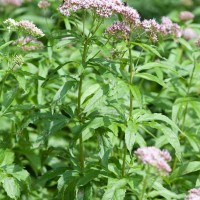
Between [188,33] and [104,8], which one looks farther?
[188,33]

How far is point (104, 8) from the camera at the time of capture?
10.9 feet

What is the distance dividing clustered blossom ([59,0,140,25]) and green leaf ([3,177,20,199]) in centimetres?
120

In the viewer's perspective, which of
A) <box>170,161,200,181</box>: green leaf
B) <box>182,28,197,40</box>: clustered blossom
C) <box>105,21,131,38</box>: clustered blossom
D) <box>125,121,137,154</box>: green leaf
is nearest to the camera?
<box>125,121,137,154</box>: green leaf

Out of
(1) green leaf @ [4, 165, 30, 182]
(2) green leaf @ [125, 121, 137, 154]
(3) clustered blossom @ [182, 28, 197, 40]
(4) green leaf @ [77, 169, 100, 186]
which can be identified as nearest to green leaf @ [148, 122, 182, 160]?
(2) green leaf @ [125, 121, 137, 154]

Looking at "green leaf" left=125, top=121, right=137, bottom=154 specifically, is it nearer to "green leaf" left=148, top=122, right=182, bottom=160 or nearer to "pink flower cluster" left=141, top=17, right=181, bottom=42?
"green leaf" left=148, top=122, right=182, bottom=160

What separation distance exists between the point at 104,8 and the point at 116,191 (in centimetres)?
119

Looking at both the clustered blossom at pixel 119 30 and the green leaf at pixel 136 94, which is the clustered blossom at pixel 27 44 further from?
the green leaf at pixel 136 94

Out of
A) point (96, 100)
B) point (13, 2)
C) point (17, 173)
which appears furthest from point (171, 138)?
point (13, 2)

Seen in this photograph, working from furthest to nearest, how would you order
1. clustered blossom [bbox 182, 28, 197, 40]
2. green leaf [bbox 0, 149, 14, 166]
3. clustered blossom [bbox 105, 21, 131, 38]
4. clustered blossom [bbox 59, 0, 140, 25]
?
clustered blossom [bbox 182, 28, 197, 40] → green leaf [bbox 0, 149, 14, 166] → clustered blossom [bbox 105, 21, 131, 38] → clustered blossom [bbox 59, 0, 140, 25]

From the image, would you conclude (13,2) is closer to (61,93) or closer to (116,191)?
(61,93)

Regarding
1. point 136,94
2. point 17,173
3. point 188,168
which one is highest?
point 136,94

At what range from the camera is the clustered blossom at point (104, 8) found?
332 centimetres

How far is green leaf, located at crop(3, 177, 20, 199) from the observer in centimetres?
345

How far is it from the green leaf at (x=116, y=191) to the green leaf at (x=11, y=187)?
626mm
